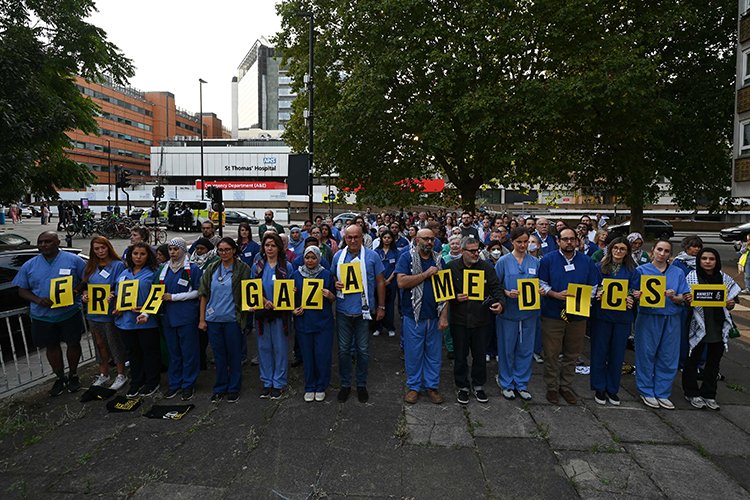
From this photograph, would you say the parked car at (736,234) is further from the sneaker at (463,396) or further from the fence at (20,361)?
the fence at (20,361)

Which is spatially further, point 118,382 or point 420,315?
point 118,382

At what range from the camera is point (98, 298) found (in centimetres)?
527

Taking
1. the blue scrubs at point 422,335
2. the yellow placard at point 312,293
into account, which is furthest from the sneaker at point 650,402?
the yellow placard at point 312,293

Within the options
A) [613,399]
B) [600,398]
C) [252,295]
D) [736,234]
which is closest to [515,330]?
[600,398]

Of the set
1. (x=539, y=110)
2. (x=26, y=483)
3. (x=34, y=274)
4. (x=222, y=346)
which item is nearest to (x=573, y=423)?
(x=222, y=346)

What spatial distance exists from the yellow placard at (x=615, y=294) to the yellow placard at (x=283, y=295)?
341cm

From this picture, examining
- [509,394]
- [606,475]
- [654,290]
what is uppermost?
[654,290]

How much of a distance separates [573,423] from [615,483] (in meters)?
1.01

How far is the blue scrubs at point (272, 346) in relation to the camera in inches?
204

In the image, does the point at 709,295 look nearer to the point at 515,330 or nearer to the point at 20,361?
the point at 515,330

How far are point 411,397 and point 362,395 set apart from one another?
0.56 m

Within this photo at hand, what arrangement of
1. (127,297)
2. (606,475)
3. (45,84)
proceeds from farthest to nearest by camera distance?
1. (45,84)
2. (127,297)
3. (606,475)

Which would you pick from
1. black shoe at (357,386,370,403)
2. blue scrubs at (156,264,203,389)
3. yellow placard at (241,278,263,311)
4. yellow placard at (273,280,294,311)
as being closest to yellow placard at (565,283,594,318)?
black shoe at (357,386,370,403)

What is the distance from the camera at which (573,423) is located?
14.9ft
